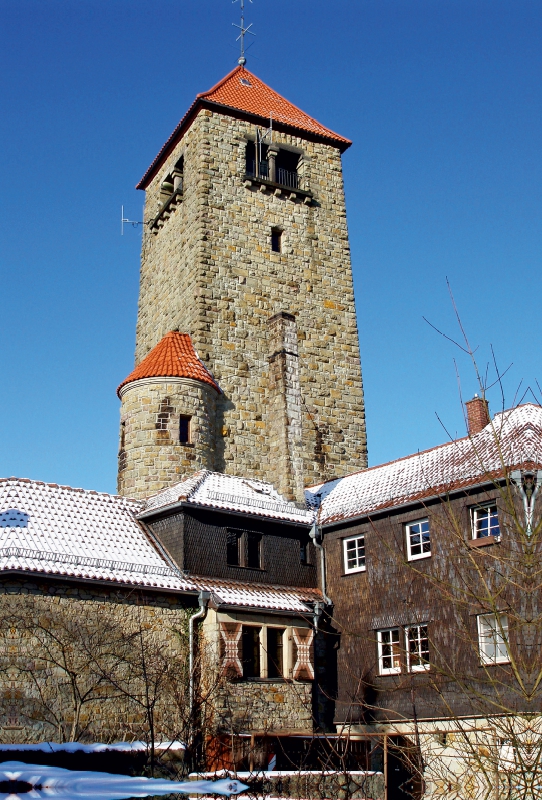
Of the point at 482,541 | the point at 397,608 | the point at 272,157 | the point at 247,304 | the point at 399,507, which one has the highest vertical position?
the point at 272,157

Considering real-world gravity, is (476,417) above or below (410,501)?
above

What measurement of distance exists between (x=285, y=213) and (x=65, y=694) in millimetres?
18827

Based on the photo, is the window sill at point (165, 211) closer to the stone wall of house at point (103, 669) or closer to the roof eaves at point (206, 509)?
the roof eaves at point (206, 509)

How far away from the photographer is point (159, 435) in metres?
22.7

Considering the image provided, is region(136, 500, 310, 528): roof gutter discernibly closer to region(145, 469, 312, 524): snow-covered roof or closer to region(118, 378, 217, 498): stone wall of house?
region(145, 469, 312, 524): snow-covered roof

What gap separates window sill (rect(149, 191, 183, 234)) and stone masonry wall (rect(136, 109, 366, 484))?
259mm

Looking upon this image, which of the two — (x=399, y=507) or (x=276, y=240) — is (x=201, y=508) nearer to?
(x=399, y=507)

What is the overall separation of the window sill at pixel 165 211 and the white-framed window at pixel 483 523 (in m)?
16.6

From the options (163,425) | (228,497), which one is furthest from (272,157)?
(228,497)

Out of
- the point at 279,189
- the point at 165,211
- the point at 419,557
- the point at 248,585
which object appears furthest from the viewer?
the point at 165,211

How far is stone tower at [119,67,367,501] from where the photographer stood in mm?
23203

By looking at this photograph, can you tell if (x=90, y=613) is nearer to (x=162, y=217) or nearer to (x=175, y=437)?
(x=175, y=437)

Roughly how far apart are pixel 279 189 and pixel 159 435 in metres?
11.1

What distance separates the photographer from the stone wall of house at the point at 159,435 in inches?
880
